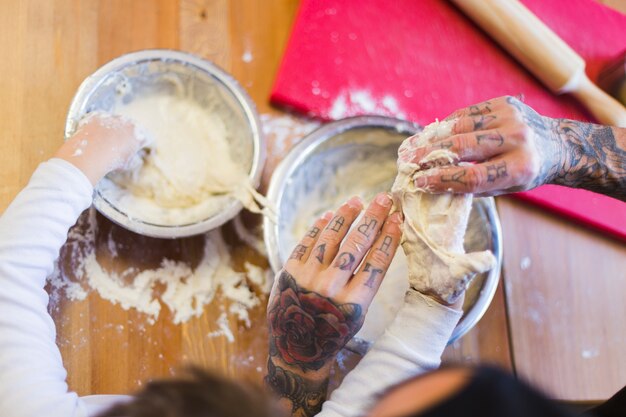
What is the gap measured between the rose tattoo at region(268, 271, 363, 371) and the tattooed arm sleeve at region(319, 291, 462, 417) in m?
0.05

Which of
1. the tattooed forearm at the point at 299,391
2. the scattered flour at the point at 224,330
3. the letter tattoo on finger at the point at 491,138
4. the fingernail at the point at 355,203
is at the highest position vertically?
the letter tattoo on finger at the point at 491,138

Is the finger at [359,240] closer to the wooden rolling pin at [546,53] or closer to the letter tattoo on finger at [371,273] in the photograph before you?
the letter tattoo on finger at [371,273]

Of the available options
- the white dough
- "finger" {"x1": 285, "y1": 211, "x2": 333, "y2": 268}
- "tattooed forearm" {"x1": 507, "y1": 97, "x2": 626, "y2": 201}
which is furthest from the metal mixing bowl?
"tattooed forearm" {"x1": 507, "y1": 97, "x2": 626, "y2": 201}

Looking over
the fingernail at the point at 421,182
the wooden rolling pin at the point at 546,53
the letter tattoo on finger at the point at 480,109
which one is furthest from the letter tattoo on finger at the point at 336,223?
the wooden rolling pin at the point at 546,53

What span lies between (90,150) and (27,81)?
0.27 metres

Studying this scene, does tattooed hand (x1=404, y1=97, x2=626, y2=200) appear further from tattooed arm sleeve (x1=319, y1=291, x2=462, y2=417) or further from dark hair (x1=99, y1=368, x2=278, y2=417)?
dark hair (x1=99, y1=368, x2=278, y2=417)

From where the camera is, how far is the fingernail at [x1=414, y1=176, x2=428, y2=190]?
61 centimetres

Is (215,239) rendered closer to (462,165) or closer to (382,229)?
(382,229)

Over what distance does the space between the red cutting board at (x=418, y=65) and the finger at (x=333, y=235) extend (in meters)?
0.30

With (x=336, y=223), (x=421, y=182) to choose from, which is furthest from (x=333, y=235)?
(x=421, y=182)

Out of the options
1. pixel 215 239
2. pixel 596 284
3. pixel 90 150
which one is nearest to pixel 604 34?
pixel 596 284

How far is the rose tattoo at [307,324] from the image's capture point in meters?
0.61

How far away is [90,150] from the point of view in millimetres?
735

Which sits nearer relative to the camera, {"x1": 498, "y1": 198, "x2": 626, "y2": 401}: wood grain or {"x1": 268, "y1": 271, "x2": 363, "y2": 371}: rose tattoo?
{"x1": 268, "y1": 271, "x2": 363, "y2": 371}: rose tattoo
